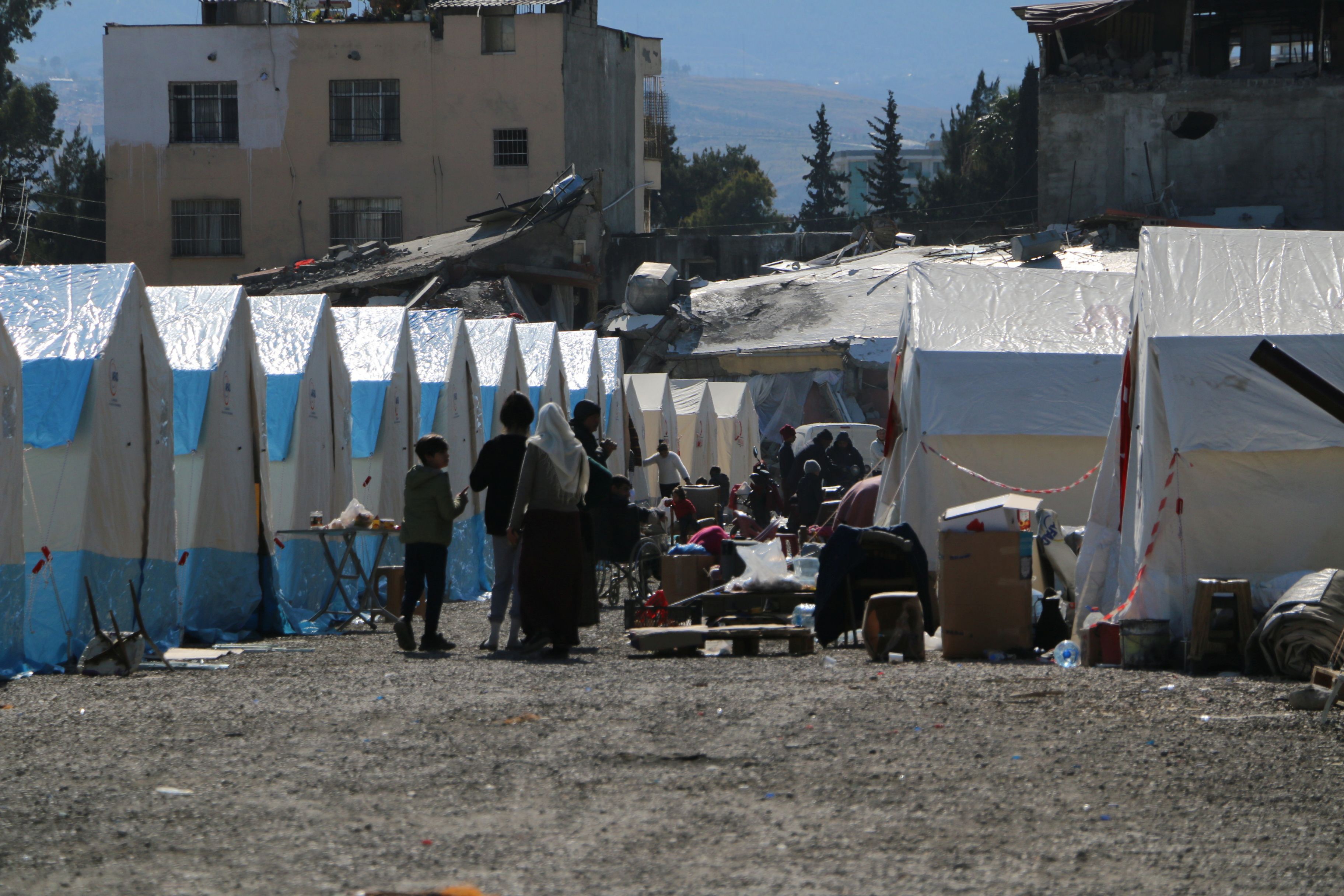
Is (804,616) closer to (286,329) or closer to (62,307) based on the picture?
(62,307)

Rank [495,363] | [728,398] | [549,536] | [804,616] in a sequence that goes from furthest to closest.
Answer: [728,398]
[495,363]
[804,616]
[549,536]

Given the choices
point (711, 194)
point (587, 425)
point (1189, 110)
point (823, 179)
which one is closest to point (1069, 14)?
point (1189, 110)

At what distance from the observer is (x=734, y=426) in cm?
3203

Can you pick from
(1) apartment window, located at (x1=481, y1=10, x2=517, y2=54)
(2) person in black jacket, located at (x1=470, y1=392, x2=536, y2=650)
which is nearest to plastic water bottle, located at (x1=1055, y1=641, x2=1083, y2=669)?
(2) person in black jacket, located at (x1=470, y1=392, x2=536, y2=650)

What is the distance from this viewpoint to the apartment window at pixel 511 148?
42781mm

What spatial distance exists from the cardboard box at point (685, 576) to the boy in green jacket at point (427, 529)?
273cm

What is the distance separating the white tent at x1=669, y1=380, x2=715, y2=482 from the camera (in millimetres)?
31141

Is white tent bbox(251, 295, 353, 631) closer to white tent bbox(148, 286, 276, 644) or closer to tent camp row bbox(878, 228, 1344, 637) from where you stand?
white tent bbox(148, 286, 276, 644)

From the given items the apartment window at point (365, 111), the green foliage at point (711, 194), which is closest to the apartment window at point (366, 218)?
the apartment window at point (365, 111)

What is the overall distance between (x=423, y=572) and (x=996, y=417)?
512 centimetres

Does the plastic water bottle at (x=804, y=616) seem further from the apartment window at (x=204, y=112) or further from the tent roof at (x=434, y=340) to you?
the apartment window at (x=204, y=112)

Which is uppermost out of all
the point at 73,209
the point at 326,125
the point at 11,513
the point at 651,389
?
the point at 326,125

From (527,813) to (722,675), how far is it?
11.6ft

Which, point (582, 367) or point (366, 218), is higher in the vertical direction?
point (366, 218)
